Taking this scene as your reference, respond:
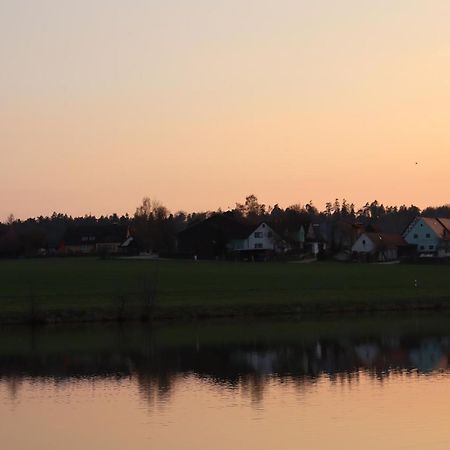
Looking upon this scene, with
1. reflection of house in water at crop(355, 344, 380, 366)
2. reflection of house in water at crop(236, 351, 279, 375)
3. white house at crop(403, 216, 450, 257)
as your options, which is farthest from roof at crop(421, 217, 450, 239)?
reflection of house in water at crop(236, 351, 279, 375)

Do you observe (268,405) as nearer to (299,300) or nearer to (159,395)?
(159,395)

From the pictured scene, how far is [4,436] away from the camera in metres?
25.0

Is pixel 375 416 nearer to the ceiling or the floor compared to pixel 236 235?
nearer to the floor

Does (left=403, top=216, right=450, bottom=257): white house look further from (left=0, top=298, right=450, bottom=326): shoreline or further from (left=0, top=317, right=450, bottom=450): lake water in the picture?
(left=0, top=317, right=450, bottom=450): lake water

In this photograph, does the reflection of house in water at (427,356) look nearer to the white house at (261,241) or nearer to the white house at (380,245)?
the white house at (380,245)

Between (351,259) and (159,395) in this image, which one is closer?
(159,395)

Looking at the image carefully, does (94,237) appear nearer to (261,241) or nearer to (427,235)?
(261,241)

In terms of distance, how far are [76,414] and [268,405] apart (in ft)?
18.1

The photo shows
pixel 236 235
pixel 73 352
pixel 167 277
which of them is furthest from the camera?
pixel 236 235

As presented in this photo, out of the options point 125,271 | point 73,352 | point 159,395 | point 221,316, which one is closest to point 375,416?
point 159,395

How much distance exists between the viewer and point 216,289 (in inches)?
2751

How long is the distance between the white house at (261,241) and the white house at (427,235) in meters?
19.1

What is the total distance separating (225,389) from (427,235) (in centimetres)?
Answer: 9900

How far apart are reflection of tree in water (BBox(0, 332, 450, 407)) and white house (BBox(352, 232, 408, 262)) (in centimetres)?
7031
